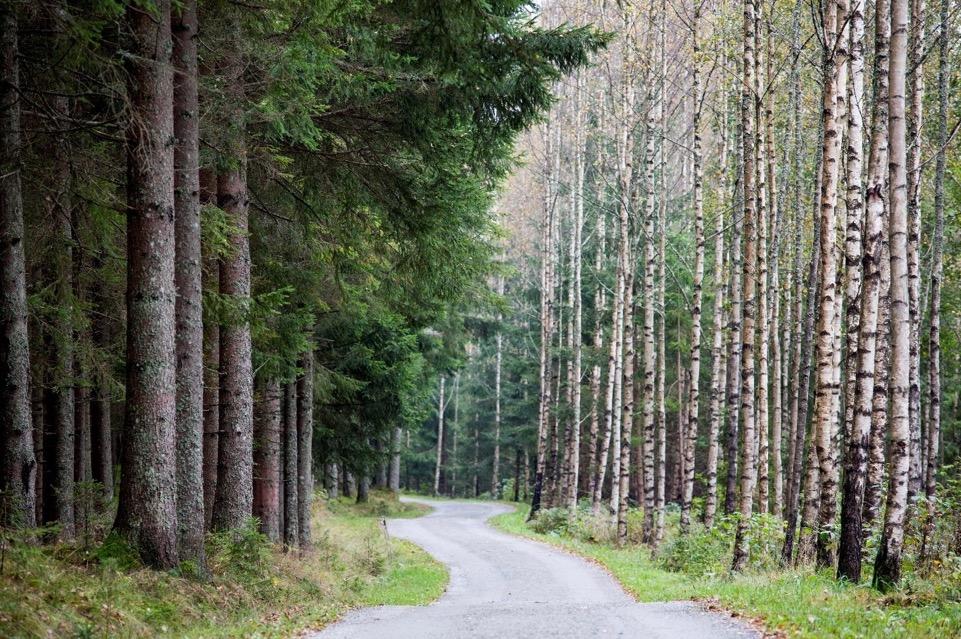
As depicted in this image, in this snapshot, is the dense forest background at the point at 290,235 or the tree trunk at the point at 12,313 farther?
the dense forest background at the point at 290,235

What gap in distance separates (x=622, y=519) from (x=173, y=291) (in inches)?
638

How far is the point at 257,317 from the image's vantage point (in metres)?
10.1

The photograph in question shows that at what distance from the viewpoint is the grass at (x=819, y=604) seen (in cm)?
698

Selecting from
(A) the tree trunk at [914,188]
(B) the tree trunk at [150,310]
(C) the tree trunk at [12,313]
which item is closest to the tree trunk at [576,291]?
(A) the tree trunk at [914,188]

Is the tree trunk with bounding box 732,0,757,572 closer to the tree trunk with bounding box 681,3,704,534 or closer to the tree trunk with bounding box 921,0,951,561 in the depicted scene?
the tree trunk with bounding box 681,3,704,534

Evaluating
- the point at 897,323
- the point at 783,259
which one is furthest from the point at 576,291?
the point at 897,323

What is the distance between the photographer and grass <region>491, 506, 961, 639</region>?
275 inches

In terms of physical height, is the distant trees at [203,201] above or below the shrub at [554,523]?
above

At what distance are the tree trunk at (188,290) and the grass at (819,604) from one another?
6.11m

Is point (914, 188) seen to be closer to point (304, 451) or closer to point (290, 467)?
point (290, 467)

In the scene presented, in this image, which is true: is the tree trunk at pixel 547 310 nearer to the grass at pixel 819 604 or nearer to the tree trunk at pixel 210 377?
the grass at pixel 819 604

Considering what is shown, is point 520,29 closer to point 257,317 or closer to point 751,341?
point 257,317

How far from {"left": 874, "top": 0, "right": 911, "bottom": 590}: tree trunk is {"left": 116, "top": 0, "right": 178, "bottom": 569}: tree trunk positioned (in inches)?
309

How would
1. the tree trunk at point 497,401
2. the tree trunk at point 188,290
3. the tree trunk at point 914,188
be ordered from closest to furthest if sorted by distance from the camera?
the tree trunk at point 188,290, the tree trunk at point 914,188, the tree trunk at point 497,401
